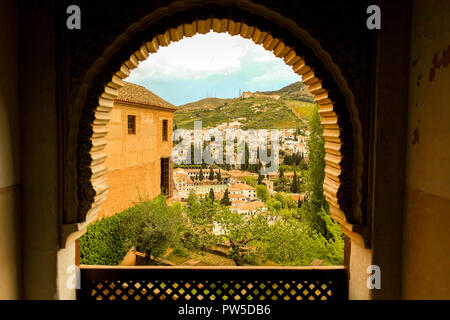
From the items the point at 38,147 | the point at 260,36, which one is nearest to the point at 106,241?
the point at 38,147

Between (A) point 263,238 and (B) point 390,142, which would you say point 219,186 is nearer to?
(A) point 263,238

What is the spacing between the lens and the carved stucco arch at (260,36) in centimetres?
192

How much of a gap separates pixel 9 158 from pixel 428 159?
8.11ft

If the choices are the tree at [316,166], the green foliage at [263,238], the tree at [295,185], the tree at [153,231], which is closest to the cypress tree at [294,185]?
the tree at [295,185]

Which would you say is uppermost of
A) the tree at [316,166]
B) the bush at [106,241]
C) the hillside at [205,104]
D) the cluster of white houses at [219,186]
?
the hillside at [205,104]

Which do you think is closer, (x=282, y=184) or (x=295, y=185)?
(x=295, y=185)

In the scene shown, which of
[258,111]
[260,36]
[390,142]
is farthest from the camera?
[258,111]

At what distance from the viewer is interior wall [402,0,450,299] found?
60.6 inches

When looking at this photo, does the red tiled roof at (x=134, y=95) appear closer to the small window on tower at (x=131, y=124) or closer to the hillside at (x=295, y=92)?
the small window on tower at (x=131, y=124)

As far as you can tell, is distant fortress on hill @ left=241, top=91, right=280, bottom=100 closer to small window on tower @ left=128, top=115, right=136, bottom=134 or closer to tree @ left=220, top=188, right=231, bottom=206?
tree @ left=220, top=188, right=231, bottom=206

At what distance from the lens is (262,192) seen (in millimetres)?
13484

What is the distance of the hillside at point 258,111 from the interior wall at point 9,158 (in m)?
13.9

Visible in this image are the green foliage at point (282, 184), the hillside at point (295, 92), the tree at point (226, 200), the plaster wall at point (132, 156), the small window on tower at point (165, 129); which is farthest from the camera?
the hillside at point (295, 92)
